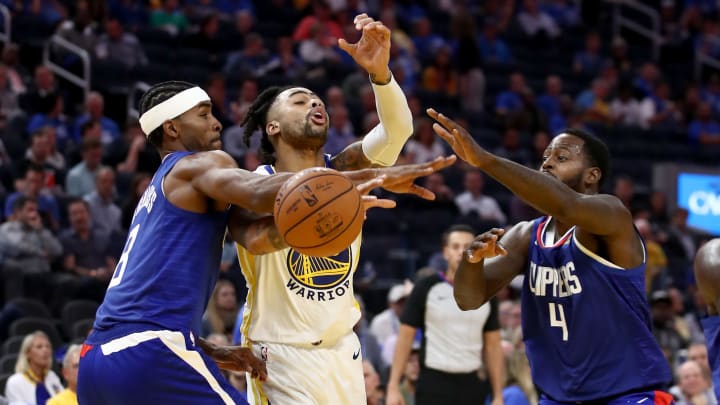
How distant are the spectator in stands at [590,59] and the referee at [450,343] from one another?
461 inches

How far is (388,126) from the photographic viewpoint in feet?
18.8

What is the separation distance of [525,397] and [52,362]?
12.6ft

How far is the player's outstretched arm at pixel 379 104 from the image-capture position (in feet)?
18.0

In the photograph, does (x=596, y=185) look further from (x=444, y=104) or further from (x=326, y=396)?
(x=444, y=104)

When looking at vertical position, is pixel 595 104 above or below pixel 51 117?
above

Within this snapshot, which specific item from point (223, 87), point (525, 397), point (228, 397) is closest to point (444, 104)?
point (223, 87)

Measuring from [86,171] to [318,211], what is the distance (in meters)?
8.37

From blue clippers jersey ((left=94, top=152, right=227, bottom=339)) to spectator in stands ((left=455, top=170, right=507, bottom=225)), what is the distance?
32.0ft

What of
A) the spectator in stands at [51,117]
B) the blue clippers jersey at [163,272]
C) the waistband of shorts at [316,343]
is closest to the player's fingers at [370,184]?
the blue clippers jersey at [163,272]

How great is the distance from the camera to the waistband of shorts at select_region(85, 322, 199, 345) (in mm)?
4824

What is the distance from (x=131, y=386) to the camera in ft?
15.5

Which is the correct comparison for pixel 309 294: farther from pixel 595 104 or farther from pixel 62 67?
pixel 595 104

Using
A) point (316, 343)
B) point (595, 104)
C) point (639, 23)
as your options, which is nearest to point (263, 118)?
point (316, 343)

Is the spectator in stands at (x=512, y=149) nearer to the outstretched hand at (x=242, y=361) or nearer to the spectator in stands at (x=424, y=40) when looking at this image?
the spectator in stands at (x=424, y=40)
